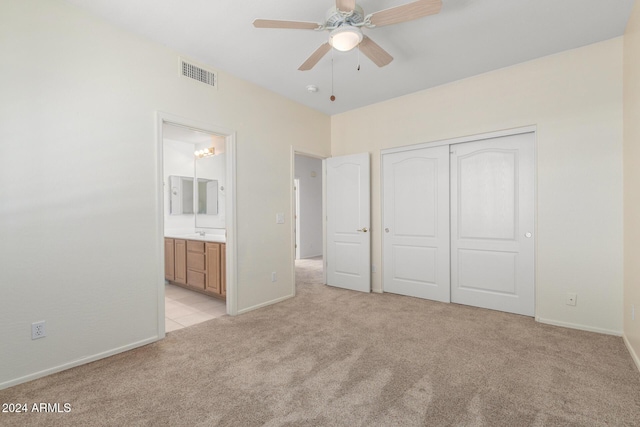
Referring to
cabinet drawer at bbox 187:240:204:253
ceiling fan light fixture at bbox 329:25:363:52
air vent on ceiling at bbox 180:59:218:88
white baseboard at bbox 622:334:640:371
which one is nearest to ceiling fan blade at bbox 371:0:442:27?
ceiling fan light fixture at bbox 329:25:363:52

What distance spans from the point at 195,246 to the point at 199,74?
91.7 inches

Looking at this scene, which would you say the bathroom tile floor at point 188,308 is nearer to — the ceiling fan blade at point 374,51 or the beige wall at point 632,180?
the ceiling fan blade at point 374,51

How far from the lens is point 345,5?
77.1 inches

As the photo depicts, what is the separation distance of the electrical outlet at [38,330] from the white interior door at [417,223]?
3678 millimetres

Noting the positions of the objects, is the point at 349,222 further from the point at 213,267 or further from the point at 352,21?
the point at 352,21

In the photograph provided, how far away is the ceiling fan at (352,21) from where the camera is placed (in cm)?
193

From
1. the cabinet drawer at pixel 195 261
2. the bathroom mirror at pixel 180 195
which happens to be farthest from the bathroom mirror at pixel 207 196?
the cabinet drawer at pixel 195 261

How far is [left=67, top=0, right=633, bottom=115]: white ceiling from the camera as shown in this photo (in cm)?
238

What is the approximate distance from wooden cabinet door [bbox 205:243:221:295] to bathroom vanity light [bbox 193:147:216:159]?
2.00m

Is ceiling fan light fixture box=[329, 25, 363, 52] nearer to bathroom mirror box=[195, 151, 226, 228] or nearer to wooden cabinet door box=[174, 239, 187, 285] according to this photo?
bathroom mirror box=[195, 151, 226, 228]

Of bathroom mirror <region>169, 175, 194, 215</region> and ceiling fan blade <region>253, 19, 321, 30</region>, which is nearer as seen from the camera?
ceiling fan blade <region>253, 19, 321, 30</region>

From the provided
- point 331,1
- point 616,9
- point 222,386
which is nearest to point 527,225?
point 616,9

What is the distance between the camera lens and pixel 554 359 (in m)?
2.38

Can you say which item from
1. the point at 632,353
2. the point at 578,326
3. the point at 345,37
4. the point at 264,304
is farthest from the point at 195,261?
the point at 632,353
